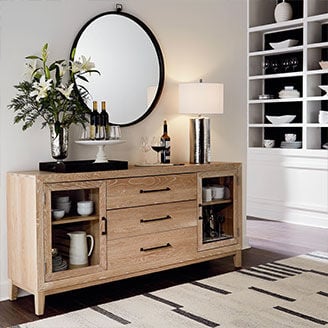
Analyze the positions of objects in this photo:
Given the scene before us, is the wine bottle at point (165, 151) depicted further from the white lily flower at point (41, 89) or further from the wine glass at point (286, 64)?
the wine glass at point (286, 64)

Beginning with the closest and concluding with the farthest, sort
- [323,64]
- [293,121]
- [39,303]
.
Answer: [39,303], [323,64], [293,121]

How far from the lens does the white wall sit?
3594 millimetres

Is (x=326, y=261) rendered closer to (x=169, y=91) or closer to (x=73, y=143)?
(x=169, y=91)

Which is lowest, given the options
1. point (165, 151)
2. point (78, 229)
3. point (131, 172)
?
point (78, 229)

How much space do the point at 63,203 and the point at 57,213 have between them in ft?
0.24

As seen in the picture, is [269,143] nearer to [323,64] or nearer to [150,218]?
[323,64]

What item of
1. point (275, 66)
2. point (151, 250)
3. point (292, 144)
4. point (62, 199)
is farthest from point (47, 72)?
point (275, 66)

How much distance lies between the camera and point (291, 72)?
20.3ft

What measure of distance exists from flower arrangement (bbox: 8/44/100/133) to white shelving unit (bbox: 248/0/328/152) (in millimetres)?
2961

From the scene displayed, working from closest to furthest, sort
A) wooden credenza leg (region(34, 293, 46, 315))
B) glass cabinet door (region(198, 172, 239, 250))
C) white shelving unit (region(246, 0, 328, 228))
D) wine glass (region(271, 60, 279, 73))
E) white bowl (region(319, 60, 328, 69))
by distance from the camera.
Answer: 1. wooden credenza leg (region(34, 293, 46, 315))
2. glass cabinet door (region(198, 172, 239, 250))
3. white bowl (region(319, 60, 328, 69))
4. white shelving unit (region(246, 0, 328, 228))
5. wine glass (region(271, 60, 279, 73))

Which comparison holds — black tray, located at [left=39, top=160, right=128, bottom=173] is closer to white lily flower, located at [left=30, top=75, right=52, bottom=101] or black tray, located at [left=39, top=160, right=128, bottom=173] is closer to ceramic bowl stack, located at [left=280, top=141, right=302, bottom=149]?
white lily flower, located at [left=30, top=75, right=52, bottom=101]

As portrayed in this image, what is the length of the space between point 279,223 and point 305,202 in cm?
35

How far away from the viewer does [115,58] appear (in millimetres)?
4047

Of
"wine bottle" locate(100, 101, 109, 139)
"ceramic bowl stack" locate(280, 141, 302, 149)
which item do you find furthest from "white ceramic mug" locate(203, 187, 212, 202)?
"ceramic bowl stack" locate(280, 141, 302, 149)
